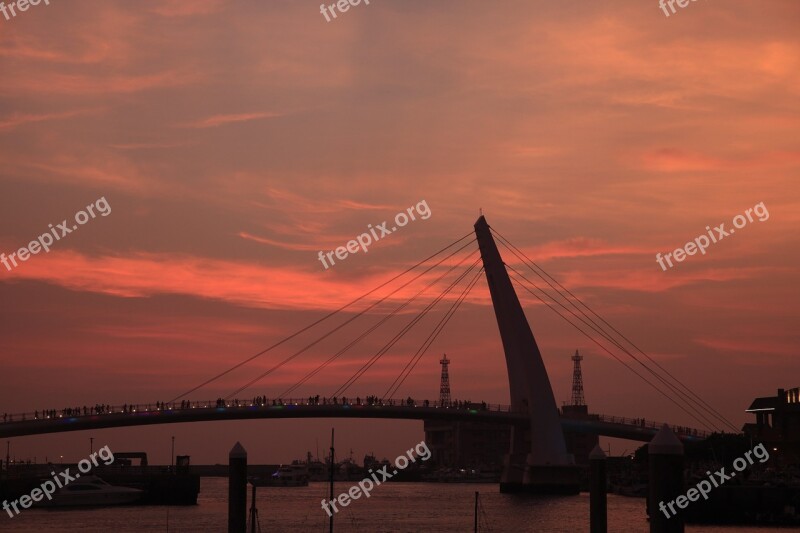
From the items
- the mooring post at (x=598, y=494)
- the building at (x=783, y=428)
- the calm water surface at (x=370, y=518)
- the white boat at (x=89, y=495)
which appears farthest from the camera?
the building at (x=783, y=428)

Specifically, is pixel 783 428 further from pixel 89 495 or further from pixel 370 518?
pixel 89 495

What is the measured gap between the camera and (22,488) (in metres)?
63.7

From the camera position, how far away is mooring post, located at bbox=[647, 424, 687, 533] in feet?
61.5

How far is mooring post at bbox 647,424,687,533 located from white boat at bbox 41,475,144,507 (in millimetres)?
→ 47845

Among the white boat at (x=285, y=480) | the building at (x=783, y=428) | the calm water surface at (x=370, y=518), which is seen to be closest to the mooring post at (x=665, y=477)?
the calm water surface at (x=370, y=518)

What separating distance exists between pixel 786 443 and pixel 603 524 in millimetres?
50152

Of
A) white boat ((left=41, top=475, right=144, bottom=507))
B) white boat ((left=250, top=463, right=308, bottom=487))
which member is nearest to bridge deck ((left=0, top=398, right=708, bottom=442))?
white boat ((left=41, top=475, right=144, bottom=507))

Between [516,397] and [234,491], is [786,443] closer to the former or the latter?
[516,397]

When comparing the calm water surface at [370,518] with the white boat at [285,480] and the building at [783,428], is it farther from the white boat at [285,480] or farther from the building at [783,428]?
the white boat at [285,480]

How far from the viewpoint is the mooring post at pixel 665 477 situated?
18734 mm

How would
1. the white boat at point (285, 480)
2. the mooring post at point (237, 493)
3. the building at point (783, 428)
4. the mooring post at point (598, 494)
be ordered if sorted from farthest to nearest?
the white boat at point (285, 480), the building at point (783, 428), the mooring post at point (598, 494), the mooring post at point (237, 493)

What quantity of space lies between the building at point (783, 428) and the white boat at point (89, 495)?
124 feet

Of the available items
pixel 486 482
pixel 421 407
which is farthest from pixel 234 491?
pixel 486 482

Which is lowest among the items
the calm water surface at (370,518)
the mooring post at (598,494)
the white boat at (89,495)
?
the calm water surface at (370,518)
